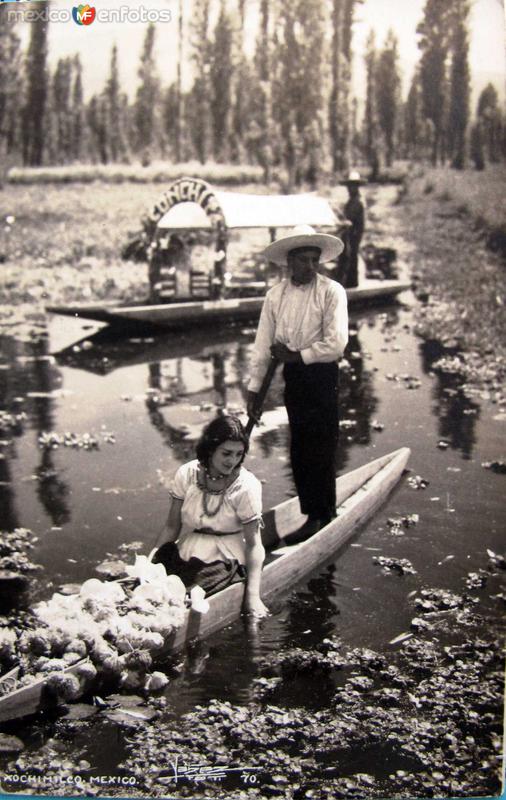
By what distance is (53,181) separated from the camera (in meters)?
6.62

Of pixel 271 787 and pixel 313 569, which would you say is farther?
pixel 313 569

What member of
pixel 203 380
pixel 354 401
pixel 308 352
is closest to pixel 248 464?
pixel 354 401

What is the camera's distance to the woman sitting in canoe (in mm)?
4020

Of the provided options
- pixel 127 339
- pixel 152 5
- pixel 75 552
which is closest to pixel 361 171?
pixel 152 5

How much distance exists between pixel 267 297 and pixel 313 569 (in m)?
1.42

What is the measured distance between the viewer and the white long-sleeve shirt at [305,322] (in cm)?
457

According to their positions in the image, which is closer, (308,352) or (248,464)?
(308,352)

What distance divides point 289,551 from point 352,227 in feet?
7.10

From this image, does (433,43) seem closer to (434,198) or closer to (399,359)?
(434,198)

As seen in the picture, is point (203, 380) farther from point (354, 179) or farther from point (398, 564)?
point (398, 564)

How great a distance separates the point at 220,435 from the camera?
3.97 m

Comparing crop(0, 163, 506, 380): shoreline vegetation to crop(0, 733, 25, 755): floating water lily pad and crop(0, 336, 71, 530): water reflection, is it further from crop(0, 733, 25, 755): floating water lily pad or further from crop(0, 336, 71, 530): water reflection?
crop(0, 733, 25, 755): floating water lily pad

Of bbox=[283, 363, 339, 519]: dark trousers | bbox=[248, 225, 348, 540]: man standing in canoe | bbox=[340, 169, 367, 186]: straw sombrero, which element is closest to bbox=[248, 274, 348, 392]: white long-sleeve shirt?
bbox=[248, 225, 348, 540]: man standing in canoe
